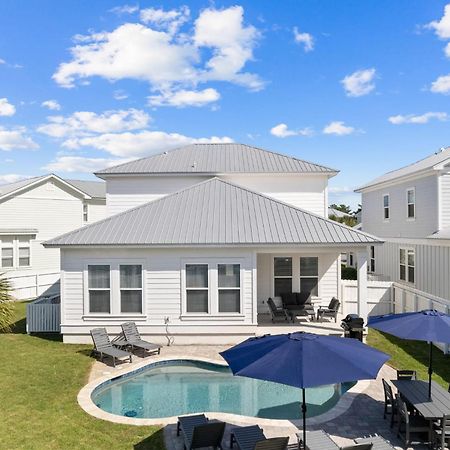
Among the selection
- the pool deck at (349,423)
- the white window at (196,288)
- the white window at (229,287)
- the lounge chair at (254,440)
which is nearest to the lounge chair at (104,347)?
the pool deck at (349,423)

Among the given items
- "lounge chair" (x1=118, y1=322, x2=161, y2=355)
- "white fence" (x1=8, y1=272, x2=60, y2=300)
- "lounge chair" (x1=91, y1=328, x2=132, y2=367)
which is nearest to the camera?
"lounge chair" (x1=91, y1=328, x2=132, y2=367)

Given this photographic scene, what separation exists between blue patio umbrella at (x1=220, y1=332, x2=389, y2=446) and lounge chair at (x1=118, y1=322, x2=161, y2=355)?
8215 millimetres

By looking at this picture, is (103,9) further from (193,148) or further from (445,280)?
(445,280)

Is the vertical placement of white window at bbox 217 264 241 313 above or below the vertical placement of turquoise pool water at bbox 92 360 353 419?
above

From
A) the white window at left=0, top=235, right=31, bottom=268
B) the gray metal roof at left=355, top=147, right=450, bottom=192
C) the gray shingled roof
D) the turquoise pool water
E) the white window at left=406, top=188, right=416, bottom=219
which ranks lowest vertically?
the turquoise pool water

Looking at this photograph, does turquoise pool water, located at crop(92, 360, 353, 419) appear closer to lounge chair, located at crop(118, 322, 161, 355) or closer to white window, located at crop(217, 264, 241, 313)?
Result: lounge chair, located at crop(118, 322, 161, 355)

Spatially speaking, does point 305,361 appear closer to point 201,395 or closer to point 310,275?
point 201,395

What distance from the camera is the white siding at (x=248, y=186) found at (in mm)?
22422

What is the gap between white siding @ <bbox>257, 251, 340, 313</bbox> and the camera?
1969cm

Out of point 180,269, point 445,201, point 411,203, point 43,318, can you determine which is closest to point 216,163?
point 180,269

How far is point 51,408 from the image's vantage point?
10.2 metres

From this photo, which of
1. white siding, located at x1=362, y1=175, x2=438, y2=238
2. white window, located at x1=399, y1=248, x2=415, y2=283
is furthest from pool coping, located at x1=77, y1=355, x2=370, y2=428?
white window, located at x1=399, y1=248, x2=415, y2=283

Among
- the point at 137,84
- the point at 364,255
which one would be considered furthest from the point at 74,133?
the point at 364,255

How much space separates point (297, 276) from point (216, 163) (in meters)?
8.42
